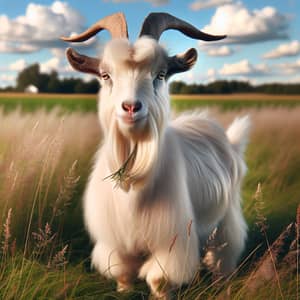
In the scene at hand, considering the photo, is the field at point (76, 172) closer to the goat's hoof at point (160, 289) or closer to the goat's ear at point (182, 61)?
the goat's hoof at point (160, 289)

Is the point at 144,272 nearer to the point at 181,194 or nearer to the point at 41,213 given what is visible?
the point at 181,194

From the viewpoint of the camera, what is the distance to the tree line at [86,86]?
494cm

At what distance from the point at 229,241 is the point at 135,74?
207cm

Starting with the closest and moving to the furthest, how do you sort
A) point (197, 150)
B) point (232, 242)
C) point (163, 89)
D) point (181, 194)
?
point (163, 89) → point (181, 194) → point (197, 150) → point (232, 242)

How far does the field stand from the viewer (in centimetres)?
412

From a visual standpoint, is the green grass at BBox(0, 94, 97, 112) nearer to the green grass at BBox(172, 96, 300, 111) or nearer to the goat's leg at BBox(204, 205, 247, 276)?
the green grass at BBox(172, 96, 300, 111)

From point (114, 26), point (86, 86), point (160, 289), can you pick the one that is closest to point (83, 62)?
point (114, 26)

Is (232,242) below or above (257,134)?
below

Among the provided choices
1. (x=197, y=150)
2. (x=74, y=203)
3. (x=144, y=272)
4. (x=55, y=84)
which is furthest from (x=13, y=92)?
(x=144, y=272)

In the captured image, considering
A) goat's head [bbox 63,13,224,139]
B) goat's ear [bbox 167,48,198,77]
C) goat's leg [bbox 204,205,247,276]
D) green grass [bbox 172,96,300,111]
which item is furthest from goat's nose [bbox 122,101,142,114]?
green grass [bbox 172,96,300,111]

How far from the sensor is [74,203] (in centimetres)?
487

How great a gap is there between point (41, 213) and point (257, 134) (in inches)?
93.2

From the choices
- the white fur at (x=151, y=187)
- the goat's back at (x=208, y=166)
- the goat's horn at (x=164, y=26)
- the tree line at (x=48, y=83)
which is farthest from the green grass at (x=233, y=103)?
the goat's horn at (x=164, y=26)

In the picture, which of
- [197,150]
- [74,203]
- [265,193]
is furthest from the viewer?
[265,193]
